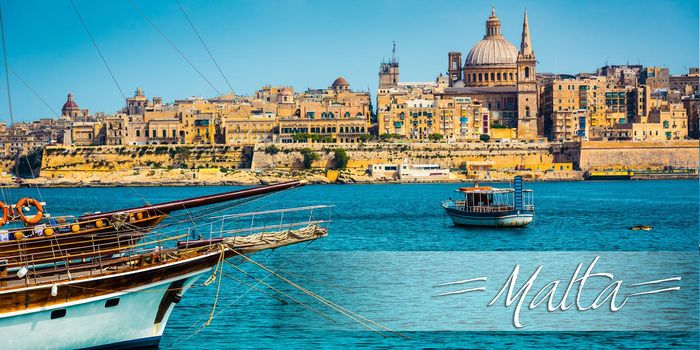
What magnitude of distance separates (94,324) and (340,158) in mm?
78683

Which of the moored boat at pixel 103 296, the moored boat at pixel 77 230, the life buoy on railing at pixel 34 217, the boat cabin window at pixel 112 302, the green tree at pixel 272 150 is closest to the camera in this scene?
the moored boat at pixel 103 296

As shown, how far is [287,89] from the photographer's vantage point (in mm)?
122625

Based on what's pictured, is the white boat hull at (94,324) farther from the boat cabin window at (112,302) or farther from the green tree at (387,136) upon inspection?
the green tree at (387,136)

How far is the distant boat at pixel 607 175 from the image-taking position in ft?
306

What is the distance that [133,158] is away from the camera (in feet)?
323

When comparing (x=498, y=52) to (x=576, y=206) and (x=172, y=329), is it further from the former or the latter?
(x=172, y=329)

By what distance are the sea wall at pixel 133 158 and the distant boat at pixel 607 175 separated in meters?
26.3

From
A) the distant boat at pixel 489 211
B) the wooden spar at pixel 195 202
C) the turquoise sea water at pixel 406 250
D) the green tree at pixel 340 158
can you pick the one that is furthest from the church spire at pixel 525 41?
the wooden spar at pixel 195 202

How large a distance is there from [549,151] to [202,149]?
89.7ft

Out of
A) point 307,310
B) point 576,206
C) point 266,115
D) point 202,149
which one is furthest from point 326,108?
point 307,310

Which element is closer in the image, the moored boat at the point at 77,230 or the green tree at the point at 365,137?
the moored boat at the point at 77,230

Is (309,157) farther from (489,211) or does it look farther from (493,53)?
(489,211)

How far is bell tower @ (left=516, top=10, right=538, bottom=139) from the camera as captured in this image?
103 metres

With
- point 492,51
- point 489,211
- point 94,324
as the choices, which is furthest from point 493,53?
point 94,324
